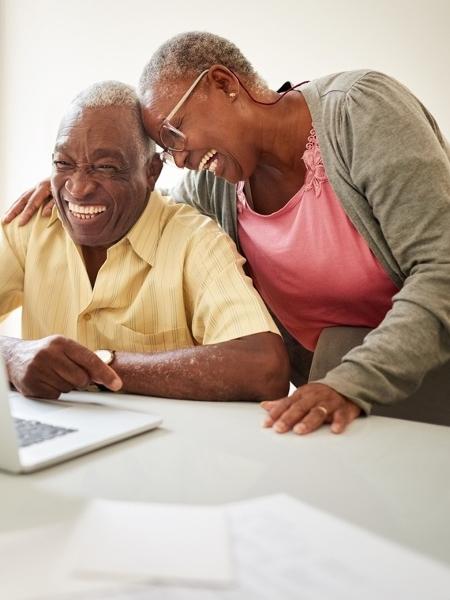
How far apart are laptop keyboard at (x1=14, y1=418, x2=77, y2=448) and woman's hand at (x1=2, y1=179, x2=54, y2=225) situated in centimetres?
82

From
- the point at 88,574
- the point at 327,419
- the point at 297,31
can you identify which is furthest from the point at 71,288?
the point at 297,31

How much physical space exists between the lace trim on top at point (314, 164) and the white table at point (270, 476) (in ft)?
2.29

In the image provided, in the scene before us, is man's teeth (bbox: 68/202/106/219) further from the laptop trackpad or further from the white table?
the white table

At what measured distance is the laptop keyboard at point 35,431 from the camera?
85 centimetres

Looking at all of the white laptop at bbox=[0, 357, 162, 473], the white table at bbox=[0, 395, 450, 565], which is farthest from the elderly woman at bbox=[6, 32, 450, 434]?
the white laptop at bbox=[0, 357, 162, 473]

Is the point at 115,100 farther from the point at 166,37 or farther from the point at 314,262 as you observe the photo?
the point at 166,37

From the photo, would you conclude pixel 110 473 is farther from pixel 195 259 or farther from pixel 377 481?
pixel 195 259

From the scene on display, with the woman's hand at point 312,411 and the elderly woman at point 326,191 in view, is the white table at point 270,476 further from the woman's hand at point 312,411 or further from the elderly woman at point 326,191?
the elderly woman at point 326,191

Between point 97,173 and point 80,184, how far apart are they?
0.05 metres

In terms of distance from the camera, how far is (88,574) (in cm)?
49

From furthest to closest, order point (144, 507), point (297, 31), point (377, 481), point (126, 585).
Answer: point (297, 31), point (377, 481), point (144, 507), point (126, 585)

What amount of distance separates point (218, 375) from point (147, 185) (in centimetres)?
58

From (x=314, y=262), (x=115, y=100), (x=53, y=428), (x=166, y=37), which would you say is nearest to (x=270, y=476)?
(x=53, y=428)

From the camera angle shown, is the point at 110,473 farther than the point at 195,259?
No
